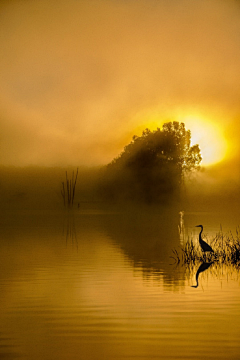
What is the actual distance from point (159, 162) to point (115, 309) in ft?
182

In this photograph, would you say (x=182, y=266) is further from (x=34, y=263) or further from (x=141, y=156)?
(x=141, y=156)

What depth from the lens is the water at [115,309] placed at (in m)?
8.17

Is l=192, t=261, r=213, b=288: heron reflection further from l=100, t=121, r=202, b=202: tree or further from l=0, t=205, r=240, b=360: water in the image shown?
l=100, t=121, r=202, b=202: tree

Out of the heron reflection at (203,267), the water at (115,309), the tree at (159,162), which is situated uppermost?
the tree at (159,162)

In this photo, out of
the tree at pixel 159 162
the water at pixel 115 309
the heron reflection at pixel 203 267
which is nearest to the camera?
the water at pixel 115 309

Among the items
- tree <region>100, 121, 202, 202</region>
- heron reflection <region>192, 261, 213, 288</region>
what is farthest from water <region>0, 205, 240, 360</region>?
tree <region>100, 121, 202, 202</region>

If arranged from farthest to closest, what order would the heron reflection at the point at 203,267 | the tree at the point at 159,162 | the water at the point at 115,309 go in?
the tree at the point at 159,162 → the heron reflection at the point at 203,267 → the water at the point at 115,309

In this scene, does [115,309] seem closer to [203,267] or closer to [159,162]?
[203,267]

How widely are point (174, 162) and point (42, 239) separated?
38854 millimetres

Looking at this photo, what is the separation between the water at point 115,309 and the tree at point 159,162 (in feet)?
146

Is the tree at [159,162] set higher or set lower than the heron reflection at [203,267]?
higher

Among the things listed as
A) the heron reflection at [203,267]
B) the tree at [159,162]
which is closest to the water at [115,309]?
the heron reflection at [203,267]

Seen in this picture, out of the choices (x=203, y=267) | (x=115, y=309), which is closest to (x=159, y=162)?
(x=203, y=267)

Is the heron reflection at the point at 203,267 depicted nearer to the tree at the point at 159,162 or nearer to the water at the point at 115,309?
the water at the point at 115,309
